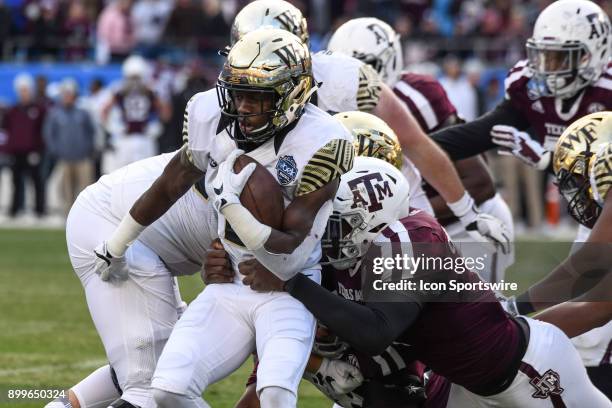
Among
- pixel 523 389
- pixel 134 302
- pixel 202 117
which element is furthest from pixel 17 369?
pixel 523 389

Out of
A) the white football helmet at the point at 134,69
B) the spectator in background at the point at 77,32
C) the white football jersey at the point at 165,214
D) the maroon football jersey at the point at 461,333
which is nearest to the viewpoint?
the maroon football jersey at the point at 461,333

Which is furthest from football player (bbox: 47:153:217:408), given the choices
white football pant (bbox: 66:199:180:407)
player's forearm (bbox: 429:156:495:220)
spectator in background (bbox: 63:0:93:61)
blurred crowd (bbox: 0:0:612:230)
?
spectator in background (bbox: 63:0:93:61)

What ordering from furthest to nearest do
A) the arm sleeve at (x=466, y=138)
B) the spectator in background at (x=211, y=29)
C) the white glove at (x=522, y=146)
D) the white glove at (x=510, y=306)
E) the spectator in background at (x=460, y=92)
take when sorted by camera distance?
1. the spectator in background at (x=211, y=29)
2. the spectator in background at (x=460, y=92)
3. the arm sleeve at (x=466, y=138)
4. the white glove at (x=522, y=146)
5. the white glove at (x=510, y=306)

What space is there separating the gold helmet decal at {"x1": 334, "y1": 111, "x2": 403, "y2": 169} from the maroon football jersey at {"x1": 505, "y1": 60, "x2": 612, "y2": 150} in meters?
1.59

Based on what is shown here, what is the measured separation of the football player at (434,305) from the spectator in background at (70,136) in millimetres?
11321

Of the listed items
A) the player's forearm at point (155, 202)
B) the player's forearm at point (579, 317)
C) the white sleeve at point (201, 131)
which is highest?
the white sleeve at point (201, 131)

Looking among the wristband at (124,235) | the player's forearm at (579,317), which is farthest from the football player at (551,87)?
the wristband at (124,235)

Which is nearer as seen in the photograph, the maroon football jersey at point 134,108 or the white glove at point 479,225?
the white glove at point 479,225

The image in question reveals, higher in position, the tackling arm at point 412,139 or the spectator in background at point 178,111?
the tackling arm at point 412,139

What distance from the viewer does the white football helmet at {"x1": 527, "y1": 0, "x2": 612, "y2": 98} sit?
21.2ft

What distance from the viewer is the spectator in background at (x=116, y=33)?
17445 millimetres

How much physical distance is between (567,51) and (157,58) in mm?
11695

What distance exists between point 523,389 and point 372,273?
2.27 feet

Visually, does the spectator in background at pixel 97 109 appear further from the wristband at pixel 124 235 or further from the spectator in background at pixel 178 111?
the wristband at pixel 124 235
